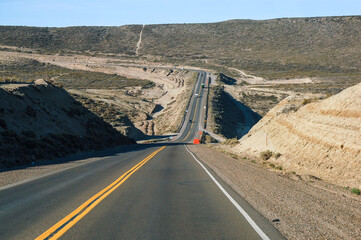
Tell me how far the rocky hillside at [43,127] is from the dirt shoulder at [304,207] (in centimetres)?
1493

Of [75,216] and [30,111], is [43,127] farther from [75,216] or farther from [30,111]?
[75,216]

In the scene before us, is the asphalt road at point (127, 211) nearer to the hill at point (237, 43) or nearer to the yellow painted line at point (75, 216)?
the yellow painted line at point (75, 216)

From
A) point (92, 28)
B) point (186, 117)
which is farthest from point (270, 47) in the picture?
point (92, 28)

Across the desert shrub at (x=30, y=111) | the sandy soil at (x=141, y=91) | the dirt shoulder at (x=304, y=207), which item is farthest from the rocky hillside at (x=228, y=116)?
the dirt shoulder at (x=304, y=207)

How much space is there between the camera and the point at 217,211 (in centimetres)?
789

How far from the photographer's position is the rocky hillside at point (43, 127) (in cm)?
2192

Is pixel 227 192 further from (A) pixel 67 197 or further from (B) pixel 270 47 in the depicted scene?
(B) pixel 270 47

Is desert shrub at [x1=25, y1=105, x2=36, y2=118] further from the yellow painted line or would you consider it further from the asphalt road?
the yellow painted line

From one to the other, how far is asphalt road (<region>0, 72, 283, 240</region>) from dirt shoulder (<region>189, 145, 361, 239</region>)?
443 mm

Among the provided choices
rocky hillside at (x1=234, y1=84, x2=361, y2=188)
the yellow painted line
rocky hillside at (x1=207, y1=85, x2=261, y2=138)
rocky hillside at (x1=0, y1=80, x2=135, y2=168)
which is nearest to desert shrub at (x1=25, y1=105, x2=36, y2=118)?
rocky hillside at (x1=0, y1=80, x2=135, y2=168)

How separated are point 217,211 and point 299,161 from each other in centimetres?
1225

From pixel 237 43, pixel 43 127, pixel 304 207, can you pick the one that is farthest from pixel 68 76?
pixel 304 207

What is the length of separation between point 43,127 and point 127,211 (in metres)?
25.0

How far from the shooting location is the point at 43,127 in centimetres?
2973
